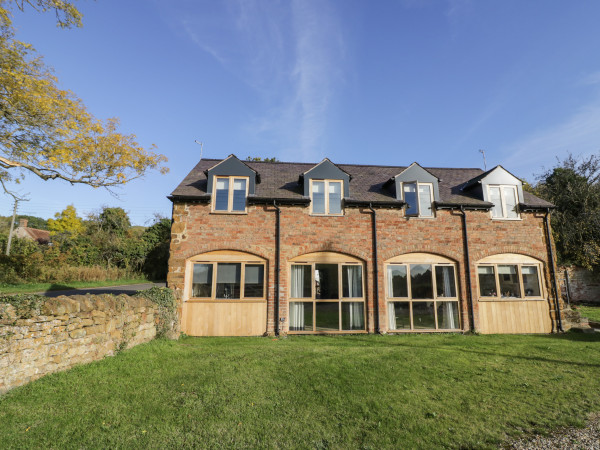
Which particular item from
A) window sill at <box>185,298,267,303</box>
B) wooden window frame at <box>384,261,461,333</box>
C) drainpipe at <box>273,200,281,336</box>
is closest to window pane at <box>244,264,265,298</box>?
window sill at <box>185,298,267,303</box>

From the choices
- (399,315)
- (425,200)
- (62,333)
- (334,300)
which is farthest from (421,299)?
(62,333)

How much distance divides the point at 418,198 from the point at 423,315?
4815mm

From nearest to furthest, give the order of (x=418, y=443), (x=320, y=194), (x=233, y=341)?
(x=418, y=443) → (x=233, y=341) → (x=320, y=194)

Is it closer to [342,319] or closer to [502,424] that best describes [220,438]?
[502,424]

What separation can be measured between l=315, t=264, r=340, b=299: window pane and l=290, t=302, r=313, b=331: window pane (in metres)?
0.63

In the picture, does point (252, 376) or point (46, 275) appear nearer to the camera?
point (252, 376)

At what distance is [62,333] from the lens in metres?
6.09

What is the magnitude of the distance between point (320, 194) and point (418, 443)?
9389mm

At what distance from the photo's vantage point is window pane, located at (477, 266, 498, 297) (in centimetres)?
1236

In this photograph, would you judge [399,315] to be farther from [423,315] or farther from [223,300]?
[223,300]

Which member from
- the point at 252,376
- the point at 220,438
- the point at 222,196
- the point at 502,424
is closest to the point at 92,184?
the point at 222,196

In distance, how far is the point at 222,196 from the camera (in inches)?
475

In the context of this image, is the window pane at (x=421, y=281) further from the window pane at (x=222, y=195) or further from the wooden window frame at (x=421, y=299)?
the window pane at (x=222, y=195)

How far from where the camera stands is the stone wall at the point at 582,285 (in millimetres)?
20250
